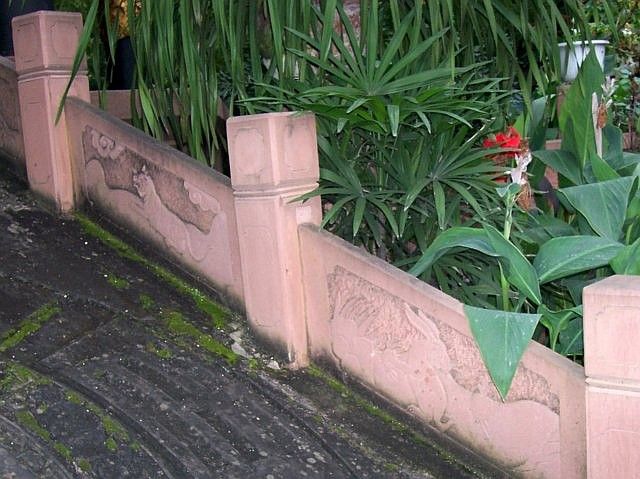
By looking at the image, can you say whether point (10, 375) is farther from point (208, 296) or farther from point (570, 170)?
point (570, 170)

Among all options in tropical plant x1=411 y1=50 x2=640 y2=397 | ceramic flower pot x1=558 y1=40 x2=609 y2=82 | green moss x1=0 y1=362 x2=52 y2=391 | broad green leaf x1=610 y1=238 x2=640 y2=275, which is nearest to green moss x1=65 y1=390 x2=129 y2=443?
green moss x1=0 y1=362 x2=52 y2=391

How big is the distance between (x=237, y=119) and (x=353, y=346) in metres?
1.16

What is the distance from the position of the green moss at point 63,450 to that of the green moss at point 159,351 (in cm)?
80

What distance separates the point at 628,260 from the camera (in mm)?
3475

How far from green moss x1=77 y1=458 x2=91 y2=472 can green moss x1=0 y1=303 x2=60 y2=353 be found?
3.02 feet

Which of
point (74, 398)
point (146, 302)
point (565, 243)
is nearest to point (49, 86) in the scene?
point (146, 302)

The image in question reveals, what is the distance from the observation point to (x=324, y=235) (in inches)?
168

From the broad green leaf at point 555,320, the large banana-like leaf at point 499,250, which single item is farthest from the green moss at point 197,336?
the broad green leaf at point 555,320

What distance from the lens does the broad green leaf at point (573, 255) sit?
141 inches

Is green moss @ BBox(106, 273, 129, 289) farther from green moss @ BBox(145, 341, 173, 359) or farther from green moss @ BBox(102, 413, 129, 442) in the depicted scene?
green moss @ BBox(102, 413, 129, 442)

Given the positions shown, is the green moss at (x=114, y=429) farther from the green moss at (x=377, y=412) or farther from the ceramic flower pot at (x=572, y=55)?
the ceramic flower pot at (x=572, y=55)

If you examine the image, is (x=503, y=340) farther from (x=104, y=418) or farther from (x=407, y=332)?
(x=104, y=418)

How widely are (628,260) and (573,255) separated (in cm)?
21

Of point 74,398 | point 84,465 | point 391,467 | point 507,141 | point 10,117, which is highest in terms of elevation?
point 10,117
